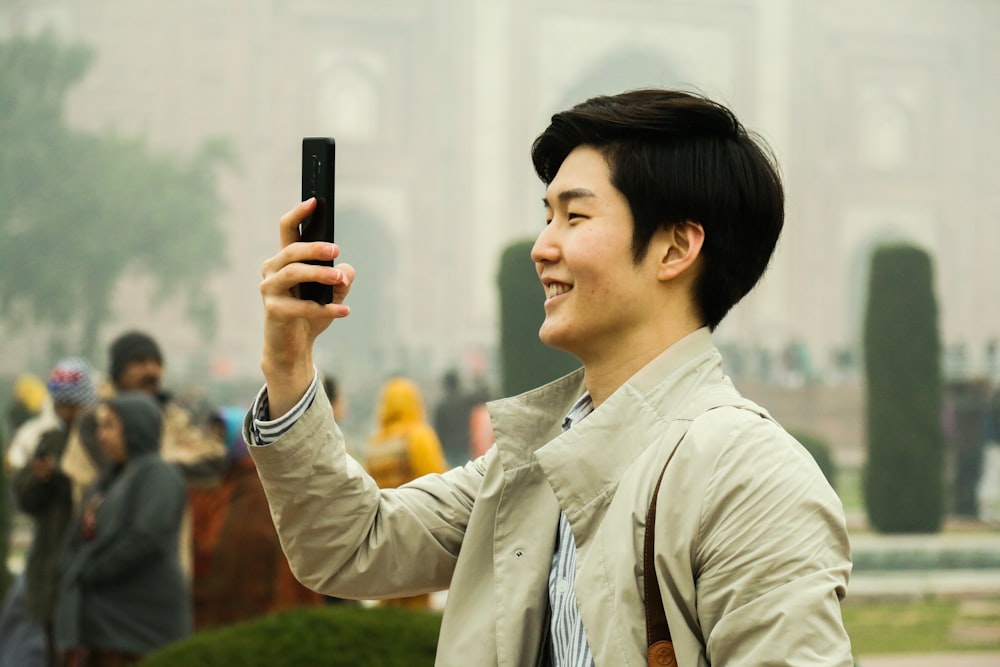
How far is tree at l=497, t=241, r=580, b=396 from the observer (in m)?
9.91

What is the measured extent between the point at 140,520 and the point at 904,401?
901 centimetres

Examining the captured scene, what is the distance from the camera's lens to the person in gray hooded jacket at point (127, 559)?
130 inches

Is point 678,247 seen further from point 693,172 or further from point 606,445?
point 606,445

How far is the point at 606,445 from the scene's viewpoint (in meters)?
1.14

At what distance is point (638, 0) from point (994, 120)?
6.54 metres

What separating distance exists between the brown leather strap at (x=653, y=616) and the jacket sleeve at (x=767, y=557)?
30 mm

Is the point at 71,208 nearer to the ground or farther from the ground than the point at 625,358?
farther from the ground

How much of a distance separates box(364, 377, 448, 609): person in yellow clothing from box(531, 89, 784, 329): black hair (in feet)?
11.1

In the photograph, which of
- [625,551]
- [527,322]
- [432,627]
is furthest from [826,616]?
[527,322]

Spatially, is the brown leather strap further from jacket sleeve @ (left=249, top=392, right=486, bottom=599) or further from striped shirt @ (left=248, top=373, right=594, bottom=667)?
jacket sleeve @ (left=249, top=392, right=486, bottom=599)

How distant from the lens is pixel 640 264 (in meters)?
1.19

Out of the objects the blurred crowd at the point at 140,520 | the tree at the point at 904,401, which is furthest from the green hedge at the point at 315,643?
the tree at the point at 904,401

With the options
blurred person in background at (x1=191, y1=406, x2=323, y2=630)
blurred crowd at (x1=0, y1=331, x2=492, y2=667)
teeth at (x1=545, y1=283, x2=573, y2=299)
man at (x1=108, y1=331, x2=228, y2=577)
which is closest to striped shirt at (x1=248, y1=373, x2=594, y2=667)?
teeth at (x1=545, y1=283, x2=573, y2=299)

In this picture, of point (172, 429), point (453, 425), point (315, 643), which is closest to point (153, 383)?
point (172, 429)
